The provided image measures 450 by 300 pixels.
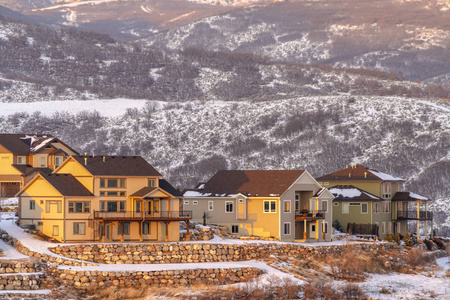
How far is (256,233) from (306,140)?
242 feet

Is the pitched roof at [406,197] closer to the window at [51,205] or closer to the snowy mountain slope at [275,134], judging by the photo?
the snowy mountain slope at [275,134]

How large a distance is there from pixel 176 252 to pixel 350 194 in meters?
26.7

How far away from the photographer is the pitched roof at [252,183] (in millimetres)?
87312

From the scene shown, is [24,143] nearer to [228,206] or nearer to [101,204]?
[228,206]

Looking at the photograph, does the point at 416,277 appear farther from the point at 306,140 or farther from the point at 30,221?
the point at 306,140

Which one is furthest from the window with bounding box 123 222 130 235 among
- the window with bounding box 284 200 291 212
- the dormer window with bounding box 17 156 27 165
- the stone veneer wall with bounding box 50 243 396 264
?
the dormer window with bounding box 17 156 27 165

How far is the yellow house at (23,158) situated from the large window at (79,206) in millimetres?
14600

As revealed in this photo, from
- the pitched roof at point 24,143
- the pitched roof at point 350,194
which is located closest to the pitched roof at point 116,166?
the pitched roof at point 24,143

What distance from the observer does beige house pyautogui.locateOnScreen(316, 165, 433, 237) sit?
96.6m

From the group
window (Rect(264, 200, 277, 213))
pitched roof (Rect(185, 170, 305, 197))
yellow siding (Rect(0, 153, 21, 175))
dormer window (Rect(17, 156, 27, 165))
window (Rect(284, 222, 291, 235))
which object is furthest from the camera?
dormer window (Rect(17, 156, 27, 165))

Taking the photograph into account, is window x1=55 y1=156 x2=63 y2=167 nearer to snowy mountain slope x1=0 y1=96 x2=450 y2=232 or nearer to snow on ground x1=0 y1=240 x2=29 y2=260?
snow on ground x1=0 y1=240 x2=29 y2=260

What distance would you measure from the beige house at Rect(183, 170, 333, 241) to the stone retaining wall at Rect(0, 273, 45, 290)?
78.8 feet

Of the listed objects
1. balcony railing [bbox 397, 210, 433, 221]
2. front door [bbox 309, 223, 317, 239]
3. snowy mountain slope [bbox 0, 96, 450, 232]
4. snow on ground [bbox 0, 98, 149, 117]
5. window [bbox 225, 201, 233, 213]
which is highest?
snow on ground [bbox 0, 98, 149, 117]

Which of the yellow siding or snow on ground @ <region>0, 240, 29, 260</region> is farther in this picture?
the yellow siding
